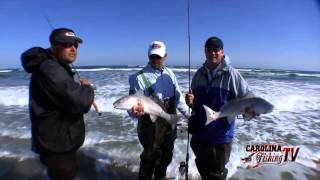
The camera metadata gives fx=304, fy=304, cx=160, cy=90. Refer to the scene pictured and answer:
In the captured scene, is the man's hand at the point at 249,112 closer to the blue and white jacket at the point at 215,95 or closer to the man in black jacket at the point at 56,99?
the blue and white jacket at the point at 215,95

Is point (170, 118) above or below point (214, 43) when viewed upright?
below

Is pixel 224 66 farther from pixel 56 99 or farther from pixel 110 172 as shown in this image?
pixel 110 172

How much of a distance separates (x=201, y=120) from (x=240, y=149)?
3812 mm

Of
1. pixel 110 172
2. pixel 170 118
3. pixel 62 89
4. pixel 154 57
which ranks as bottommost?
pixel 110 172

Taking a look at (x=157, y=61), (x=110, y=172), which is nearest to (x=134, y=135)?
(x=110, y=172)

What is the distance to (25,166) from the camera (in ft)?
22.0

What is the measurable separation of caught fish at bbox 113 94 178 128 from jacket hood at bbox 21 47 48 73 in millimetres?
1460

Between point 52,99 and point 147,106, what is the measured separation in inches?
66.8

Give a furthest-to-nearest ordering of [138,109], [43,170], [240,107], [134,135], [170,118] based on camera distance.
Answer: [134,135]
[43,170]
[170,118]
[138,109]
[240,107]

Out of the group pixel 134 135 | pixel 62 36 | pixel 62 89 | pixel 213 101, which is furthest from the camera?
pixel 134 135

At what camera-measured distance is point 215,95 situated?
4375 mm

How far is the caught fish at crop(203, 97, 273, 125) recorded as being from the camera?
413 cm

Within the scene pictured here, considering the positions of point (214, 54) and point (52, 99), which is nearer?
point (52, 99)

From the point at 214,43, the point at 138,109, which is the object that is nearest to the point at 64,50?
the point at 138,109
